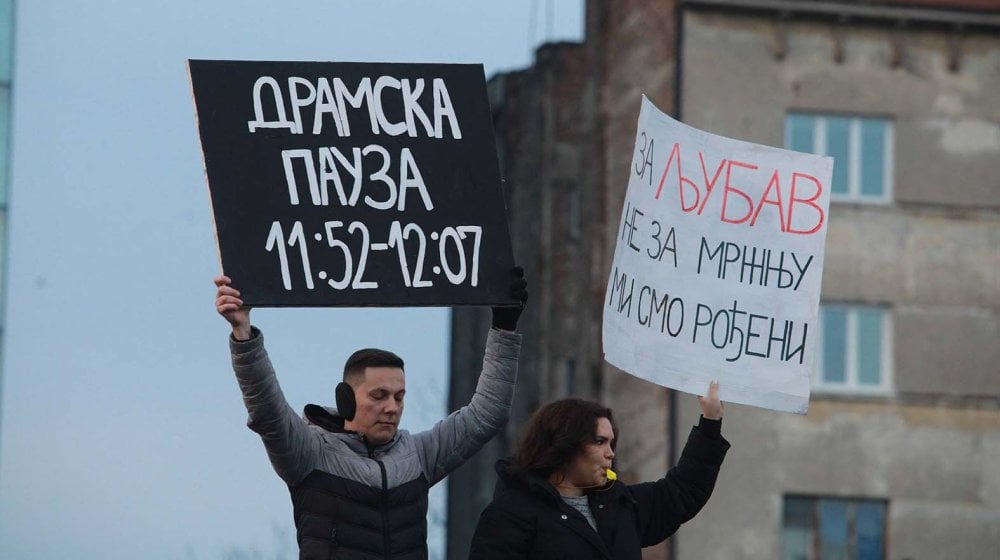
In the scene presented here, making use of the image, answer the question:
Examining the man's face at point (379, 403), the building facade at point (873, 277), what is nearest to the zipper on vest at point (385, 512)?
the man's face at point (379, 403)

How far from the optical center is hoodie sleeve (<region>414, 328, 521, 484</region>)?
8641 mm

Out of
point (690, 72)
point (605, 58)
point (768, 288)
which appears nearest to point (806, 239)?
point (768, 288)

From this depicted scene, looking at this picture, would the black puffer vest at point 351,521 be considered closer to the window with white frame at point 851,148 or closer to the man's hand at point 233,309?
the man's hand at point 233,309

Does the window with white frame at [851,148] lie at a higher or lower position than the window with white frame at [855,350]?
higher

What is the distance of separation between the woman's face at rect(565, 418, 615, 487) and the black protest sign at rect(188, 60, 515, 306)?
0.65 meters

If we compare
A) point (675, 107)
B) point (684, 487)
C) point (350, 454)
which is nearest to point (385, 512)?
point (350, 454)

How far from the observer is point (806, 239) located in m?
9.38

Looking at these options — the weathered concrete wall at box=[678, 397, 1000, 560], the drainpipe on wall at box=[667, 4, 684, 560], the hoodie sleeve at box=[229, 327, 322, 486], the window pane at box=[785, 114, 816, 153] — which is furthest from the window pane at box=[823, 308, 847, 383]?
the hoodie sleeve at box=[229, 327, 322, 486]

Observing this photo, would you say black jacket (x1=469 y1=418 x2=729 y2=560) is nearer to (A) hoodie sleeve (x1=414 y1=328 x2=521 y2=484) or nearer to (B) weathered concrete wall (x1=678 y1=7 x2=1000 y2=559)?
(A) hoodie sleeve (x1=414 y1=328 x2=521 y2=484)

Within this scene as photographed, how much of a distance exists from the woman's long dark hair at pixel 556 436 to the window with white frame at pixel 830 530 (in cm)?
2418

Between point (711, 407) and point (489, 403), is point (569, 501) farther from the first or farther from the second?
point (711, 407)

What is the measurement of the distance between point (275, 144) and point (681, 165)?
163 cm

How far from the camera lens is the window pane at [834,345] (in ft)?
106

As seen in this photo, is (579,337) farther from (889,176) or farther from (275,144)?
(275,144)
